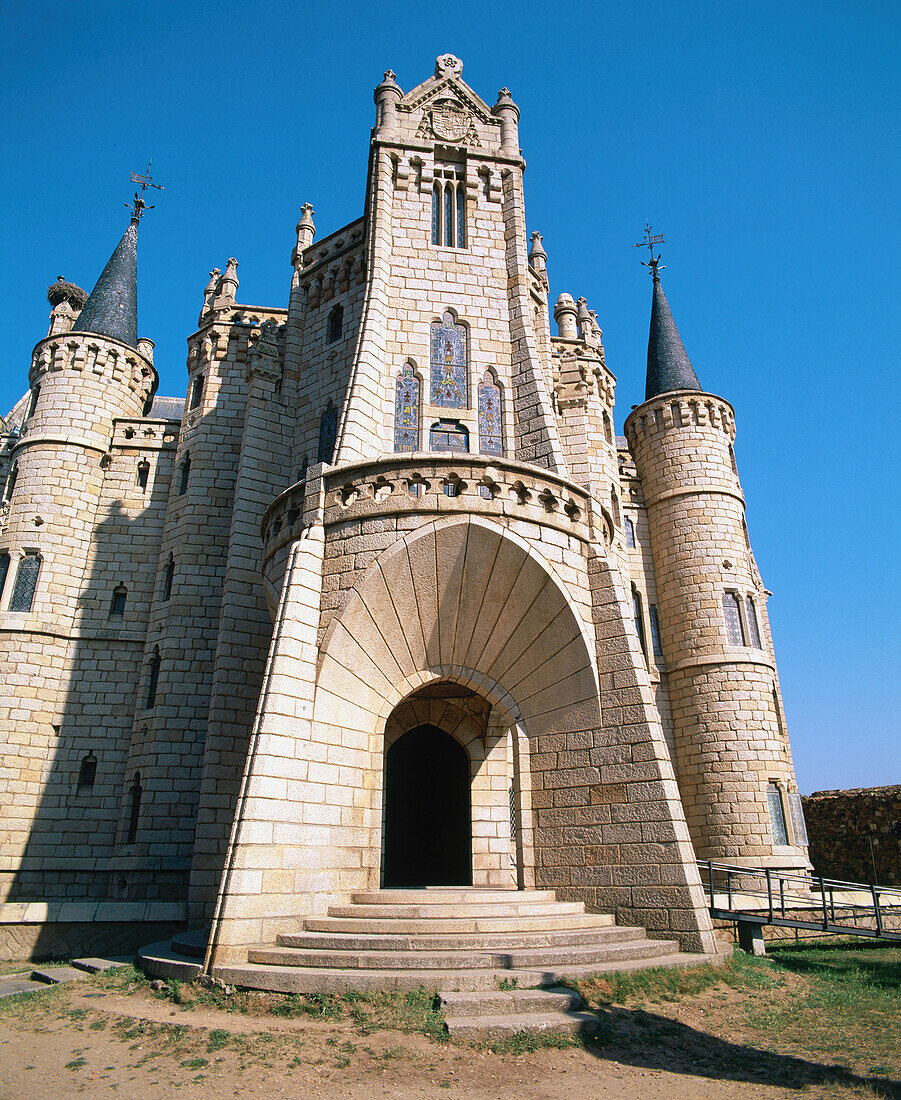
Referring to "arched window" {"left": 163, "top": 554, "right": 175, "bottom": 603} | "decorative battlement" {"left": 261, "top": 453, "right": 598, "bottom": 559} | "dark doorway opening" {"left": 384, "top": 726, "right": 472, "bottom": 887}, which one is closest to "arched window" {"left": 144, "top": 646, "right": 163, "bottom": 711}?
"arched window" {"left": 163, "top": 554, "right": 175, "bottom": 603}

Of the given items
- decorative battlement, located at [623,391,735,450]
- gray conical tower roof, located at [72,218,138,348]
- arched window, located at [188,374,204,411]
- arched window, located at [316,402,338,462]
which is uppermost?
gray conical tower roof, located at [72,218,138,348]

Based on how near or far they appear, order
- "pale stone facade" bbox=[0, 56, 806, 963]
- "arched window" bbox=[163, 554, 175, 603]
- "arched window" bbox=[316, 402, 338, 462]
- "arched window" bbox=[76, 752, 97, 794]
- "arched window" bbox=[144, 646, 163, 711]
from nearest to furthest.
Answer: "pale stone facade" bbox=[0, 56, 806, 963] → "arched window" bbox=[316, 402, 338, 462] → "arched window" bbox=[76, 752, 97, 794] → "arched window" bbox=[144, 646, 163, 711] → "arched window" bbox=[163, 554, 175, 603]

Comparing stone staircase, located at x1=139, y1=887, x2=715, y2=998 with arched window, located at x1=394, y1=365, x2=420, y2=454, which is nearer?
stone staircase, located at x1=139, y1=887, x2=715, y2=998

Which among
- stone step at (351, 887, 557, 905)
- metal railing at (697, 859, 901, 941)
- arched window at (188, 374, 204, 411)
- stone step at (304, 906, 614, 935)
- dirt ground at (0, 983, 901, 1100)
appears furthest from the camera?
arched window at (188, 374, 204, 411)

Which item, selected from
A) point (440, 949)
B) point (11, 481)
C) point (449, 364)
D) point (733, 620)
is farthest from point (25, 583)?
point (733, 620)

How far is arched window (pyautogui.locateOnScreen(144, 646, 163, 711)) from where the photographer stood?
698 inches

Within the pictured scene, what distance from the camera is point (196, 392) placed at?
20516 millimetres

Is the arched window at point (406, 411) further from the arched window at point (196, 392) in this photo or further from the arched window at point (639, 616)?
the arched window at point (639, 616)

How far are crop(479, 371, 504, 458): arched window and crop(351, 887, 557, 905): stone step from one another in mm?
7980

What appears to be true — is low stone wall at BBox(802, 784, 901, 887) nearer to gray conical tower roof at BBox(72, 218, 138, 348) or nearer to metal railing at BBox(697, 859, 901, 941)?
metal railing at BBox(697, 859, 901, 941)

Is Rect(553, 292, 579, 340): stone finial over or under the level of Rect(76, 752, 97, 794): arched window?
over

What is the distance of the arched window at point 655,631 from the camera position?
21.7 m

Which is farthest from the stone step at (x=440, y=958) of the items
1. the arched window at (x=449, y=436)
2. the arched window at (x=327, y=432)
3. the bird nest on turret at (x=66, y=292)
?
the bird nest on turret at (x=66, y=292)

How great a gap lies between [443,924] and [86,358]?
18968mm
